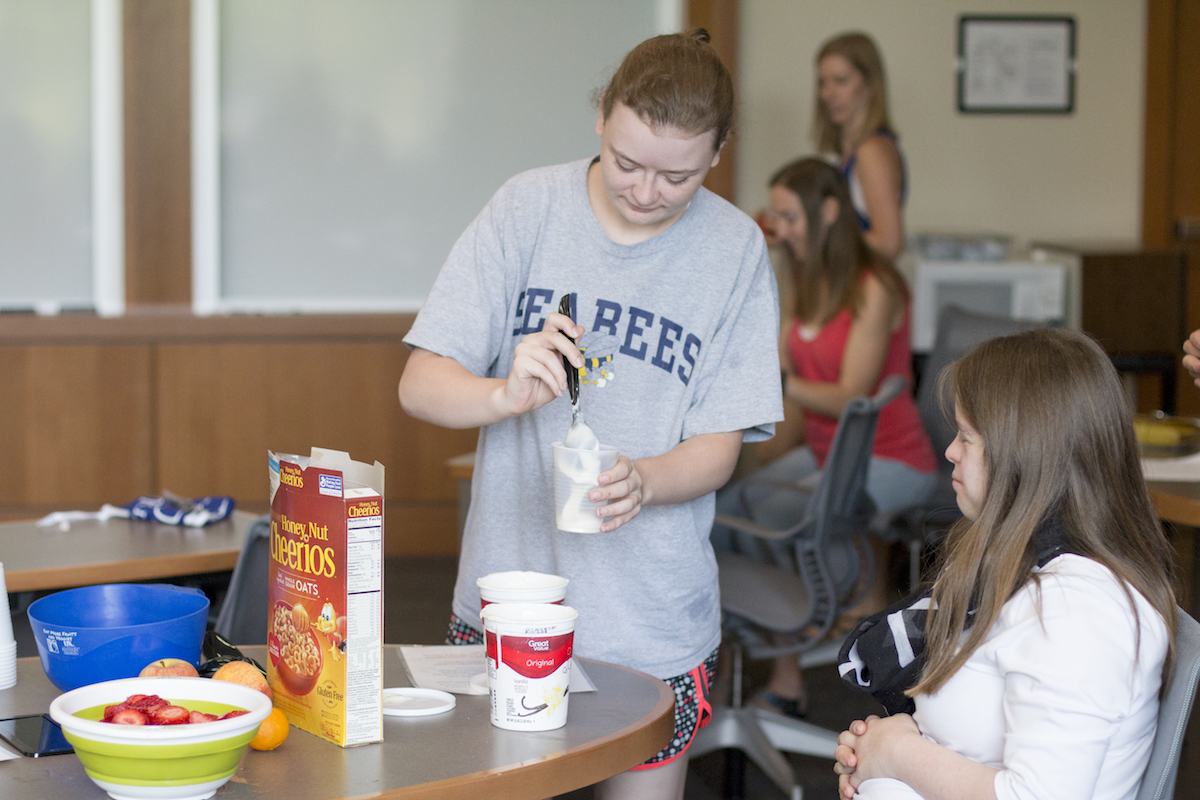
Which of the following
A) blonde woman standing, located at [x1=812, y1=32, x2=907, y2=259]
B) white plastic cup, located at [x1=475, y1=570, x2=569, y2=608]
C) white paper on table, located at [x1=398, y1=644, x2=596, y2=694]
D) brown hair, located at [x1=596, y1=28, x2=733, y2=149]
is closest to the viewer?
white plastic cup, located at [x1=475, y1=570, x2=569, y2=608]

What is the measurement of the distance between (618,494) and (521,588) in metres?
0.20

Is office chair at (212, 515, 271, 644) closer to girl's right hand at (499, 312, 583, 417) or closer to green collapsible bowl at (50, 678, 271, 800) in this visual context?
girl's right hand at (499, 312, 583, 417)

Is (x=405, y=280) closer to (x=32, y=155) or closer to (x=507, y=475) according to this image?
(x=32, y=155)

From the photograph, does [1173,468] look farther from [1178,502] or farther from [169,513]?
[169,513]

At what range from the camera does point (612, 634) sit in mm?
1516

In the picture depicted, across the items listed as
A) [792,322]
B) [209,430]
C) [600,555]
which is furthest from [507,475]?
[209,430]

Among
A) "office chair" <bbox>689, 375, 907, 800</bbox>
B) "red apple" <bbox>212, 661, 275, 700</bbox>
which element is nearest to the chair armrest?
"office chair" <bbox>689, 375, 907, 800</bbox>

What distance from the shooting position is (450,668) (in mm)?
1346

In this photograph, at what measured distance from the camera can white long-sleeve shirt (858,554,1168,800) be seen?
1.09 meters

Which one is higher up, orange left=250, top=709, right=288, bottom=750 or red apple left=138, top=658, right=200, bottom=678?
red apple left=138, top=658, right=200, bottom=678

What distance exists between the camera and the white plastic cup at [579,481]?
1.33m

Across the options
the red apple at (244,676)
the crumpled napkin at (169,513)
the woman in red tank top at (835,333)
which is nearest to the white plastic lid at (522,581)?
the red apple at (244,676)

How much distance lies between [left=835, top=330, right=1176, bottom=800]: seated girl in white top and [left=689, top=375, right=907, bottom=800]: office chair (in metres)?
1.10

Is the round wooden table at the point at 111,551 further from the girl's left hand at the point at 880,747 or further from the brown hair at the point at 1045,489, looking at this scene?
the brown hair at the point at 1045,489
